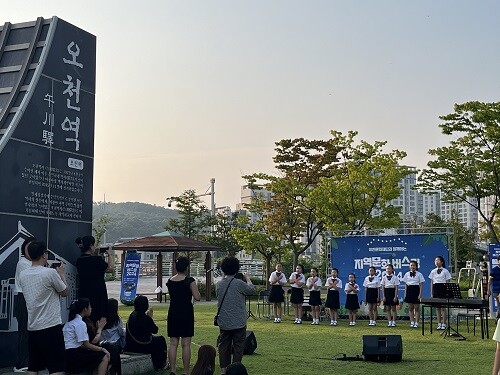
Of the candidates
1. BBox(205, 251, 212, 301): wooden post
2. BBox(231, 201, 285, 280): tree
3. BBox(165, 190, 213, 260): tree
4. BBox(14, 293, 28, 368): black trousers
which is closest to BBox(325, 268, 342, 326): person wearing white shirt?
BBox(205, 251, 212, 301): wooden post

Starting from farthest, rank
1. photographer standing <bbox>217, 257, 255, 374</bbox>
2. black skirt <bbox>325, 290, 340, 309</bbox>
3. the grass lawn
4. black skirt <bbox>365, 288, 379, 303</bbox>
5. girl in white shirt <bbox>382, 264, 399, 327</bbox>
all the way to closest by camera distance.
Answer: black skirt <bbox>325, 290, 340, 309</bbox> < black skirt <bbox>365, 288, 379, 303</bbox> < girl in white shirt <bbox>382, 264, 399, 327</bbox> < the grass lawn < photographer standing <bbox>217, 257, 255, 374</bbox>

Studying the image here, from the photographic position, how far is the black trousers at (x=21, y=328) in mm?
7602

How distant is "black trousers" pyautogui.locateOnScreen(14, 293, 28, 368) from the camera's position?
760cm

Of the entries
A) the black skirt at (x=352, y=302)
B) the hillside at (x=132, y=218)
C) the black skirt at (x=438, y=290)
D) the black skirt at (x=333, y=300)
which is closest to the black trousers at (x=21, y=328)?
the black skirt at (x=438, y=290)

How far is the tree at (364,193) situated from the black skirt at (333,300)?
7568mm

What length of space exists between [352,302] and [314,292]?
3.27 feet

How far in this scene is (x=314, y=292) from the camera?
17.8 metres

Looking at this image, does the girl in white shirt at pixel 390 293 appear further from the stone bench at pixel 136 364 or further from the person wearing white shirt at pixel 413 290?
the stone bench at pixel 136 364

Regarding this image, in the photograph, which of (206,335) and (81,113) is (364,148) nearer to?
(206,335)

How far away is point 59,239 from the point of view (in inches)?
355

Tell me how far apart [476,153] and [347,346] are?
14544 millimetres

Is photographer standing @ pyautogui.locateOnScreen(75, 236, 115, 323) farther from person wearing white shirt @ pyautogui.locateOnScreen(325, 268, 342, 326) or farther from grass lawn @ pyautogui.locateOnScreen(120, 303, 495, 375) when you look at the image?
person wearing white shirt @ pyautogui.locateOnScreen(325, 268, 342, 326)

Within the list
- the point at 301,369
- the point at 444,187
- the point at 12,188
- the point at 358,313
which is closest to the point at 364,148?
the point at 444,187

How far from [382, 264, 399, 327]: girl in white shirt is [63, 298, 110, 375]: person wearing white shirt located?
35.6ft
